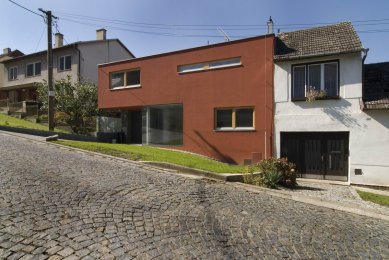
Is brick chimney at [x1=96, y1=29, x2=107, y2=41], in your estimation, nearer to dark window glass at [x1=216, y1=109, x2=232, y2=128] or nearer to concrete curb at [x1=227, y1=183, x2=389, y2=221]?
dark window glass at [x1=216, y1=109, x2=232, y2=128]

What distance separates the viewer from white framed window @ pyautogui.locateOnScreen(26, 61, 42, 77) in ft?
121

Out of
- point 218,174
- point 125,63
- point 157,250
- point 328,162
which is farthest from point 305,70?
point 157,250

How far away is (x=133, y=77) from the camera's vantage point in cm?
2145

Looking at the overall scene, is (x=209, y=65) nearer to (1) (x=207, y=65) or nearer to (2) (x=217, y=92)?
(1) (x=207, y=65)

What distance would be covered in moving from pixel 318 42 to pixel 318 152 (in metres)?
5.11

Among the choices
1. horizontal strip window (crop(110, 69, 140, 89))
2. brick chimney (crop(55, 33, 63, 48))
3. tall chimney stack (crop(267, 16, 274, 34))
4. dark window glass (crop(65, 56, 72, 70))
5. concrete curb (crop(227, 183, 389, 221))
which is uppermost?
brick chimney (crop(55, 33, 63, 48))

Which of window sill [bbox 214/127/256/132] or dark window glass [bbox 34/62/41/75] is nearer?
window sill [bbox 214/127/256/132]

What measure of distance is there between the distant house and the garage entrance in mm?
22057

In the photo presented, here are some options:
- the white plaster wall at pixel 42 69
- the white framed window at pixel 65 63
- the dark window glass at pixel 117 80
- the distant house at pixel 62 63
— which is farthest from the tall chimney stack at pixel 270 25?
the white framed window at pixel 65 63

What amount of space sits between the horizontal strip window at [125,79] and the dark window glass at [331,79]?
10.9 meters

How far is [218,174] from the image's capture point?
11.9 m

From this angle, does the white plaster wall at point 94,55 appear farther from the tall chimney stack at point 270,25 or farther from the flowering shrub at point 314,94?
the flowering shrub at point 314,94

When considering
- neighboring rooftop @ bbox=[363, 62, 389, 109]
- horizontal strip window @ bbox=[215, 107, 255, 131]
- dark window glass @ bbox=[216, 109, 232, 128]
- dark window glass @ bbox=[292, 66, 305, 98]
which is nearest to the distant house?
dark window glass @ bbox=[216, 109, 232, 128]

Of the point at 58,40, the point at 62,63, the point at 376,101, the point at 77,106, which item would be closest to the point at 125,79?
the point at 77,106
